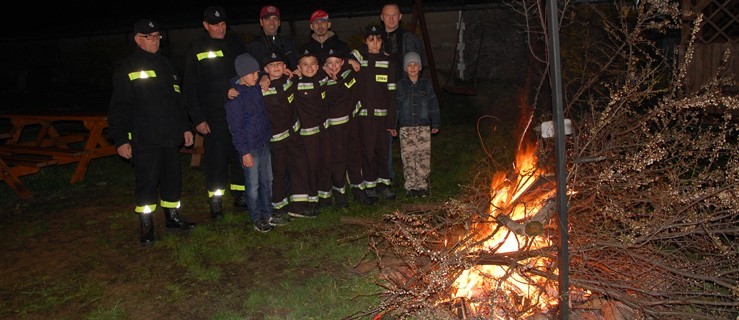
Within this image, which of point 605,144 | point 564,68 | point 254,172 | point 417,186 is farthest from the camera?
point 564,68

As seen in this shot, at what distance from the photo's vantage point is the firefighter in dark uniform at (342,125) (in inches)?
249

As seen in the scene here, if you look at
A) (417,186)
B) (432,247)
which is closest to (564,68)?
(417,186)

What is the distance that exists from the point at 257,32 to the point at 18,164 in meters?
10.6

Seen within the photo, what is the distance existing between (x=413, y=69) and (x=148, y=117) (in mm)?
2807

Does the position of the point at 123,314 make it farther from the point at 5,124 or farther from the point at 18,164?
the point at 5,124

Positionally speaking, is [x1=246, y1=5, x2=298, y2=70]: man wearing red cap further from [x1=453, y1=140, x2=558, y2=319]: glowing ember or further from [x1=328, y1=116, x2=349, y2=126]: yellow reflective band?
[x1=453, y1=140, x2=558, y2=319]: glowing ember

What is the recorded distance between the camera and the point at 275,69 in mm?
5875

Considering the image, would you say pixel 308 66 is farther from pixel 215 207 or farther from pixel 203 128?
pixel 215 207

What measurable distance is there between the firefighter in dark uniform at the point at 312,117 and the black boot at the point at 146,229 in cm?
142

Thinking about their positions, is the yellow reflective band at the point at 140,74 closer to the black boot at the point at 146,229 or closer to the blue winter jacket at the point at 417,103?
the black boot at the point at 146,229

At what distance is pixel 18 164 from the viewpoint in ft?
26.0

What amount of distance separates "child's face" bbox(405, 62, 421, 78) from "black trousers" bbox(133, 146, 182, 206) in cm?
261

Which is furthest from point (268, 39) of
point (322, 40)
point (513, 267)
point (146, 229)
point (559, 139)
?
point (559, 139)

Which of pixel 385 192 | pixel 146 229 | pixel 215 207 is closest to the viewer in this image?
pixel 146 229
